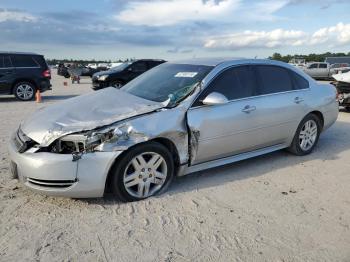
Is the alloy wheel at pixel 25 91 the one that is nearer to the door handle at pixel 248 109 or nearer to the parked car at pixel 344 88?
the parked car at pixel 344 88

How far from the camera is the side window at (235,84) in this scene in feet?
15.7

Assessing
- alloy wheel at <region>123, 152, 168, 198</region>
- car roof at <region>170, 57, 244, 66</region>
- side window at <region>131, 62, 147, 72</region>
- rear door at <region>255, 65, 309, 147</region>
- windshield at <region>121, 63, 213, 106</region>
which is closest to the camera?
alloy wheel at <region>123, 152, 168, 198</region>

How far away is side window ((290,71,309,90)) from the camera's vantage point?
19.1 feet

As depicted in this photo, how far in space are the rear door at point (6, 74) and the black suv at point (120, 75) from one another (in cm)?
406

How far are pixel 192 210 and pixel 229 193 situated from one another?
66cm

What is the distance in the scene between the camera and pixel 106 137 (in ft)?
12.8

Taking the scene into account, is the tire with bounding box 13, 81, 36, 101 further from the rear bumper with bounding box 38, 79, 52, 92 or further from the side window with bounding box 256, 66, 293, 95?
the side window with bounding box 256, 66, 293, 95

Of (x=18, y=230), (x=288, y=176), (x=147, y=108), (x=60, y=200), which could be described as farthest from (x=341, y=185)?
(x=18, y=230)

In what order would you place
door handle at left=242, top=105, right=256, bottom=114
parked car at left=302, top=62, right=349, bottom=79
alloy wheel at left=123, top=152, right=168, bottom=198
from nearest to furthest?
alloy wheel at left=123, top=152, right=168, bottom=198 → door handle at left=242, top=105, right=256, bottom=114 → parked car at left=302, top=62, right=349, bottom=79

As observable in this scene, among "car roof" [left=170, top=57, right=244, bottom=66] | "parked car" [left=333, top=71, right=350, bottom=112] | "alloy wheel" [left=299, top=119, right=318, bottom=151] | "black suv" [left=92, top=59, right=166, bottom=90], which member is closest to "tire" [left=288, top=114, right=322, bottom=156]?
"alloy wheel" [left=299, top=119, right=318, bottom=151]

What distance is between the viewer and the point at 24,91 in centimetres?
1397

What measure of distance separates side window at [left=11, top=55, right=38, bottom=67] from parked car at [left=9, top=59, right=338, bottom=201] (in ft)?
31.8

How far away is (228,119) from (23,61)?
36.9 feet

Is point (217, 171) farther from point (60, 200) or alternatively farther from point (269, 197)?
point (60, 200)
